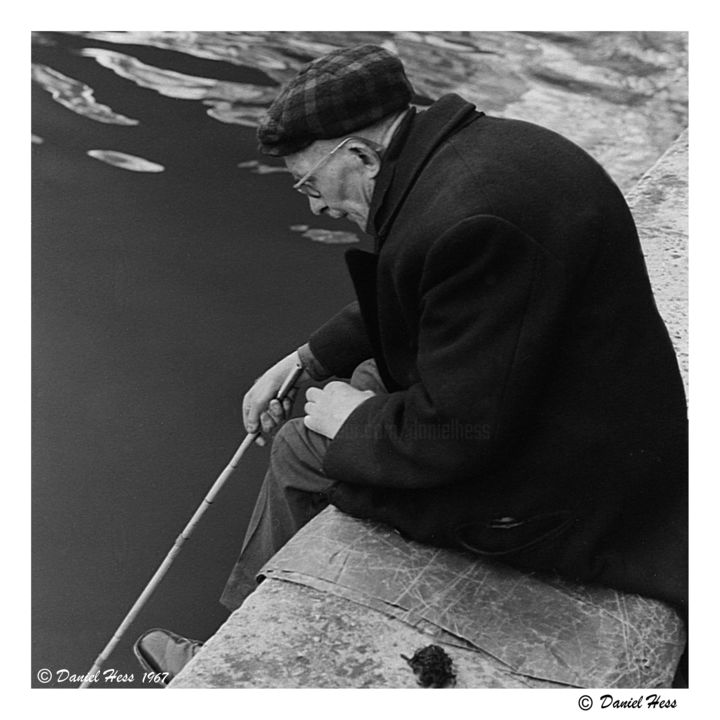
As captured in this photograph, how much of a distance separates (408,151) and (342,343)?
588 millimetres

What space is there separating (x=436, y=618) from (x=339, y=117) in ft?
3.00

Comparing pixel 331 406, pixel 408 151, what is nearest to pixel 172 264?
pixel 331 406

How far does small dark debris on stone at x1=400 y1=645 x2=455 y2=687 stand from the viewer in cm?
157

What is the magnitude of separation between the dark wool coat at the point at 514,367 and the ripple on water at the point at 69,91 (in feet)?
2.92

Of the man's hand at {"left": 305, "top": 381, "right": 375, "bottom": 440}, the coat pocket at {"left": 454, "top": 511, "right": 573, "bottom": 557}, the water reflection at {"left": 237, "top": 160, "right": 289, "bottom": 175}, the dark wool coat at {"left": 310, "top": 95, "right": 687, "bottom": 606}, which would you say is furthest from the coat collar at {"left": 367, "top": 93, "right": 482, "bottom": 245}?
the water reflection at {"left": 237, "top": 160, "right": 289, "bottom": 175}

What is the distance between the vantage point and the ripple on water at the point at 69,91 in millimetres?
2100

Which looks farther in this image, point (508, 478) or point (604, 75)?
point (604, 75)

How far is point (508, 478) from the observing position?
5.15ft

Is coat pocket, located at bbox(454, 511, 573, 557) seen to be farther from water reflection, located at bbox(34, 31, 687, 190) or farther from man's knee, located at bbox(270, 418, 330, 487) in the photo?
water reflection, located at bbox(34, 31, 687, 190)

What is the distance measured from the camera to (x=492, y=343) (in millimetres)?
1426

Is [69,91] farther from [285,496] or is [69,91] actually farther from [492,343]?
[492,343]

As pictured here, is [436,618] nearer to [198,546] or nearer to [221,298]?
[198,546]

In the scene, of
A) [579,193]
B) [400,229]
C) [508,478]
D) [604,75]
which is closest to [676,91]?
[604,75]

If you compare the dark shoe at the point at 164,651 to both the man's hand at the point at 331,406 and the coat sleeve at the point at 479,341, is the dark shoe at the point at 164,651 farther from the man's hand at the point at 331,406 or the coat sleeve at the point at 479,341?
the coat sleeve at the point at 479,341
